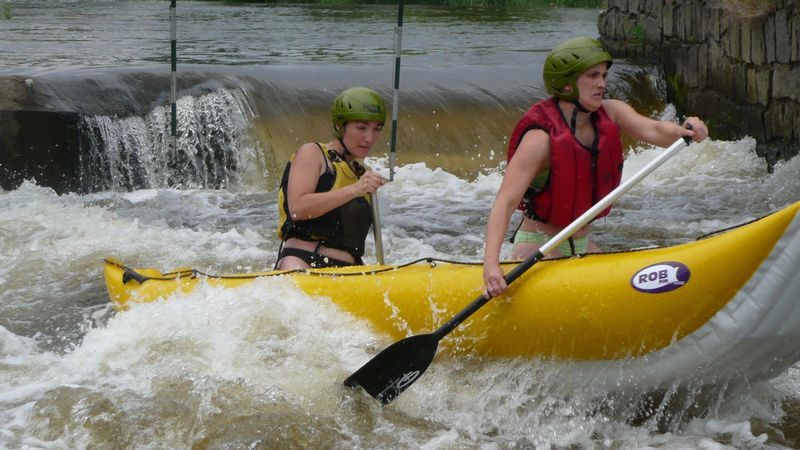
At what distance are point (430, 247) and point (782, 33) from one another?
3470mm

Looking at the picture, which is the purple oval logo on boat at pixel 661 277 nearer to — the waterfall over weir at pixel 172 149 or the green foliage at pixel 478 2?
the waterfall over weir at pixel 172 149

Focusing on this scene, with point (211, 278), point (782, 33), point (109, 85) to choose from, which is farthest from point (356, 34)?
point (211, 278)

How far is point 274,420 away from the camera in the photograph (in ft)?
12.3

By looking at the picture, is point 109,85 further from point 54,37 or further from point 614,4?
point 614,4

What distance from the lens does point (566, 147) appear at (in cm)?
351

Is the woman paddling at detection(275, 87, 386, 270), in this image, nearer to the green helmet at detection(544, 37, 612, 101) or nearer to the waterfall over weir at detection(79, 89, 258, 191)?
the green helmet at detection(544, 37, 612, 101)

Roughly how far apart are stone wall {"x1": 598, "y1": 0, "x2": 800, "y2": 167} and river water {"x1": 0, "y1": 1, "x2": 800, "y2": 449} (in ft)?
0.77

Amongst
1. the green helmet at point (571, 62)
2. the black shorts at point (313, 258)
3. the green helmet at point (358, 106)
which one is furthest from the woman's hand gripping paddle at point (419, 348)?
the green helmet at point (358, 106)

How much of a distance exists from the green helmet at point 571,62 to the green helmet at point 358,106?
2.37 ft

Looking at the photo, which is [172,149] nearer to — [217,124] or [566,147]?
[217,124]

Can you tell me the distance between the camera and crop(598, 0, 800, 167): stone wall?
27.0 feet

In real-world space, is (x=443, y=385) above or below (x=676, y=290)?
below

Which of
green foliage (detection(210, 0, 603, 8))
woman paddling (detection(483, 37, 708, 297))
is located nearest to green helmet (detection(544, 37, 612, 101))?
woman paddling (detection(483, 37, 708, 297))

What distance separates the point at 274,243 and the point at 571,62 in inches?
150
